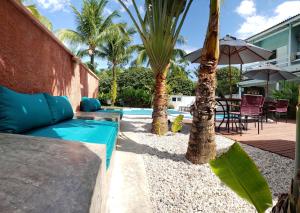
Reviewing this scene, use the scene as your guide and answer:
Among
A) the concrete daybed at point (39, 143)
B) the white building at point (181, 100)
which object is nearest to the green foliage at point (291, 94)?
the concrete daybed at point (39, 143)

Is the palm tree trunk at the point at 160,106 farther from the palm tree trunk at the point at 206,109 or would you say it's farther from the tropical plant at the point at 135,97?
the tropical plant at the point at 135,97

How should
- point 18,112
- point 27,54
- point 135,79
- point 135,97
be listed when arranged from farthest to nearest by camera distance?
point 135,79, point 135,97, point 27,54, point 18,112

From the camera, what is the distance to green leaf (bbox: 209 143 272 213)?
135 centimetres

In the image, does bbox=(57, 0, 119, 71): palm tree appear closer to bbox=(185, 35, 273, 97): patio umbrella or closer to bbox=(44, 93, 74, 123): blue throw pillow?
bbox=(185, 35, 273, 97): patio umbrella

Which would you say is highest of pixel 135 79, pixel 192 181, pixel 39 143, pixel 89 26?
pixel 89 26

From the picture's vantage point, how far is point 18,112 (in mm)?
2600

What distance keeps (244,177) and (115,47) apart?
69.3ft

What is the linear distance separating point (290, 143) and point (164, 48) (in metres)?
4.36

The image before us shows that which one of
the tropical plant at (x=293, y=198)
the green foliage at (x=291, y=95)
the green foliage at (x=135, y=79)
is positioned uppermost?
the green foliage at (x=135, y=79)

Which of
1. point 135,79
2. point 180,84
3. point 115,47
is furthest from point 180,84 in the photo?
point 115,47

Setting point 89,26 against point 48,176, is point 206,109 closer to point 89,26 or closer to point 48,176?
point 48,176

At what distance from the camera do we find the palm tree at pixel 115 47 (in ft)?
64.1

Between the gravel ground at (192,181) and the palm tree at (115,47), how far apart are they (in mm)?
16023

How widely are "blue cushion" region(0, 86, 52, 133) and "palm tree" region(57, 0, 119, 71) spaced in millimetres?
17100
